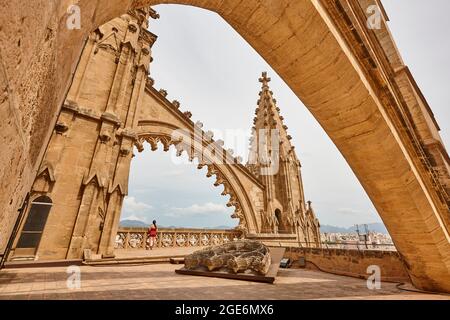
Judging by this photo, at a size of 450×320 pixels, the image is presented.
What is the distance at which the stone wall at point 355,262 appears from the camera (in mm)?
6668

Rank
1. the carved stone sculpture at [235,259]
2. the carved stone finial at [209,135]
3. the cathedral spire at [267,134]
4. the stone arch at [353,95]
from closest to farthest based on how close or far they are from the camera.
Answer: the stone arch at [353,95] → the carved stone sculpture at [235,259] → the carved stone finial at [209,135] → the cathedral spire at [267,134]

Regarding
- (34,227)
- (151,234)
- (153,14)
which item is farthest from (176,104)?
(34,227)

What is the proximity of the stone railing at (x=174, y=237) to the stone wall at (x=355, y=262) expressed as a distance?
6.84m

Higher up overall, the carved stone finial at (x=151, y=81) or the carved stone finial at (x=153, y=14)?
the carved stone finial at (x=153, y=14)

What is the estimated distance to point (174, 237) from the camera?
13.5 m

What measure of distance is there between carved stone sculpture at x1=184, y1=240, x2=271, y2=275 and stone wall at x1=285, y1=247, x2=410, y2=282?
3.09 metres

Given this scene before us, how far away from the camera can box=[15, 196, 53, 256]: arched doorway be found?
6.70 m

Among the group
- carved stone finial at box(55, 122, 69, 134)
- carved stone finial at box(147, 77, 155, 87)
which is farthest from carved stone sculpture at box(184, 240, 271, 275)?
carved stone finial at box(147, 77, 155, 87)

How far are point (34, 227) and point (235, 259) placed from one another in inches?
252

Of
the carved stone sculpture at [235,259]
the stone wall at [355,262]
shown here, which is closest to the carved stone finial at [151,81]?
the carved stone sculpture at [235,259]

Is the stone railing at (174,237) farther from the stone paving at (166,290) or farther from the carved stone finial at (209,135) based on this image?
the stone paving at (166,290)

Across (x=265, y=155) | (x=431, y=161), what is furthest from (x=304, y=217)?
(x=431, y=161)

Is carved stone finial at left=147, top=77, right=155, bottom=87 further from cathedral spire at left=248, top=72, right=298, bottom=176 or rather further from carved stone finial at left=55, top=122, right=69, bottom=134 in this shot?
cathedral spire at left=248, top=72, right=298, bottom=176

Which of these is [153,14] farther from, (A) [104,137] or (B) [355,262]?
(B) [355,262]
